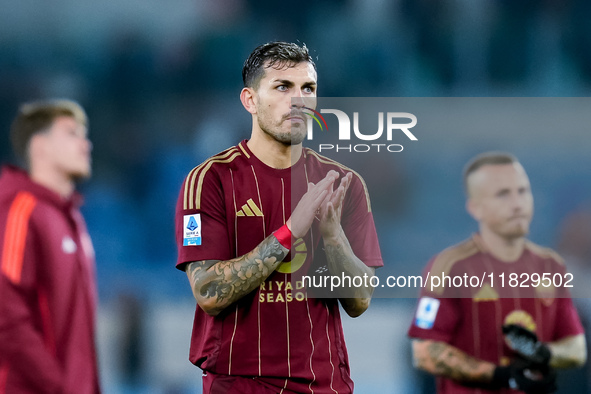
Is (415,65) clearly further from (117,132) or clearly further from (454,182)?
(117,132)

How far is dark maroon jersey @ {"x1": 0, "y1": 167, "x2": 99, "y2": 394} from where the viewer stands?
1955 millimetres

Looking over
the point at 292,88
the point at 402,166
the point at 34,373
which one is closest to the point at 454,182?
the point at 402,166

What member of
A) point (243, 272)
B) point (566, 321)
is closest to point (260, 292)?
point (243, 272)

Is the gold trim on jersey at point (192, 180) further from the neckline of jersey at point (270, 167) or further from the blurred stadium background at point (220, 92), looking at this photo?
the blurred stadium background at point (220, 92)

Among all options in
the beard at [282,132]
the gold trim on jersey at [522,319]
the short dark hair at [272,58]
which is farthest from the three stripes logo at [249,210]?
the gold trim on jersey at [522,319]

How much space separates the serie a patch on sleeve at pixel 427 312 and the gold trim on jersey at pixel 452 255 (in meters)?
0.09

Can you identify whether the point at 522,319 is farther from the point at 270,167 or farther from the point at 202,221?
the point at 202,221

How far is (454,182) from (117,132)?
3.86ft

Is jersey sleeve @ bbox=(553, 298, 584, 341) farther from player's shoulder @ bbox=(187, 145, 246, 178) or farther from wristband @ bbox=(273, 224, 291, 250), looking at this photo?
player's shoulder @ bbox=(187, 145, 246, 178)

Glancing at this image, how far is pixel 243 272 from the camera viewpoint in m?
1.93

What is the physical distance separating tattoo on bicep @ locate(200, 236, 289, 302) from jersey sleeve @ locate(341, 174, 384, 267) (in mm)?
288

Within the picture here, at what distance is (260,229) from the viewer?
2.05 m

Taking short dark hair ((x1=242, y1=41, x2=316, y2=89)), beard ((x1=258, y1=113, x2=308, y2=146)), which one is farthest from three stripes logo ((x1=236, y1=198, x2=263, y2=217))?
short dark hair ((x1=242, y1=41, x2=316, y2=89))

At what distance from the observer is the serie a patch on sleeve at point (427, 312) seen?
7.31 ft
